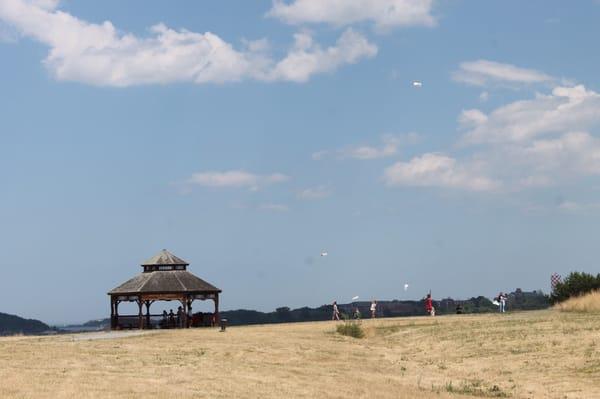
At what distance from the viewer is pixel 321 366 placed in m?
29.0

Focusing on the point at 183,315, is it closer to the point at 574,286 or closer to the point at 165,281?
the point at 165,281

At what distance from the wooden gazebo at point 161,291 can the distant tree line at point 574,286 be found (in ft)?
79.7

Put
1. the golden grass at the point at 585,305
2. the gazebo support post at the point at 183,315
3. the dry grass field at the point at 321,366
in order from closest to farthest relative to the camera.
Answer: the dry grass field at the point at 321,366 → the golden grass at the point at 585,305 → the gazebo support post at the point at 183,315

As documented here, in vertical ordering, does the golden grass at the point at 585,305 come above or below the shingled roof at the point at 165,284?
below

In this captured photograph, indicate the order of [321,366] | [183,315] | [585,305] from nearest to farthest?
[321,366] < [585,305] < [183,315]

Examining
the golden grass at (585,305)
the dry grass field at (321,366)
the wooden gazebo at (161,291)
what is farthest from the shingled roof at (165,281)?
the golden grass at (585,305)

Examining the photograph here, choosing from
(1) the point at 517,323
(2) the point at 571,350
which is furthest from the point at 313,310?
(2) the point at 571,350

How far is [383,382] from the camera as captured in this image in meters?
25.5

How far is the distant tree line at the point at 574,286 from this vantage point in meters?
60.7

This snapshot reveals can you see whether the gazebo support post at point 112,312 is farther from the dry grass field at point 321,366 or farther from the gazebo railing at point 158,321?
the dry grass field at point 321,366

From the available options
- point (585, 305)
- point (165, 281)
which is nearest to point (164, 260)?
point (165, 281)

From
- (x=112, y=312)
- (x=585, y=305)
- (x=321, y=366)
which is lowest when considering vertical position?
(x=321, y=366)

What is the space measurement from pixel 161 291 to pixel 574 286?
2856 cm

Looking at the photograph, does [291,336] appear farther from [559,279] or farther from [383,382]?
[559,279]
